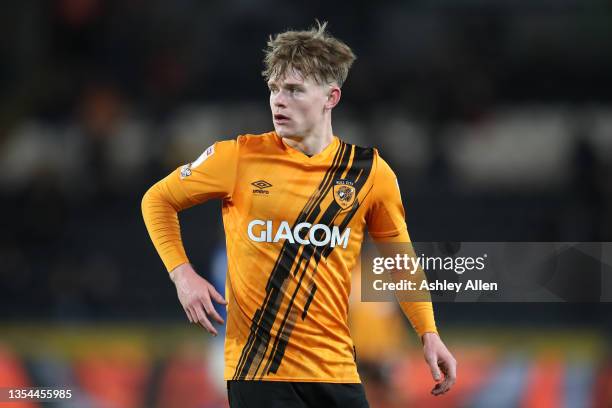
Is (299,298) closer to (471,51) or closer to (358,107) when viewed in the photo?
(358,107)

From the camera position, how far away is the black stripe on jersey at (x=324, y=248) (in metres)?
3.53

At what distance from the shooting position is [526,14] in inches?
496

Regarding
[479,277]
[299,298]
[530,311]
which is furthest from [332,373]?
[530,311]

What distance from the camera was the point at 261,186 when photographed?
3.64 metres

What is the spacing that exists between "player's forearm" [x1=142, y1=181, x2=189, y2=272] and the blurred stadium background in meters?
4.98

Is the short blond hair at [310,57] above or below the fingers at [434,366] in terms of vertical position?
above

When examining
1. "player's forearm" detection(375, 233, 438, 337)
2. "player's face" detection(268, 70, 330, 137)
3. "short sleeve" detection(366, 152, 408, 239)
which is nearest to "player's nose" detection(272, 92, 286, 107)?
"player's face" detection(268, 70, 330, 137)

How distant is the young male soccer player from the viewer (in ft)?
11.6

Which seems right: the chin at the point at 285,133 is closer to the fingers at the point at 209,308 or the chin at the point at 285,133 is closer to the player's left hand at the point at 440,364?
the fingers at the point at 209,308

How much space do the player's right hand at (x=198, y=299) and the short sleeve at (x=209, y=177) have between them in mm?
321

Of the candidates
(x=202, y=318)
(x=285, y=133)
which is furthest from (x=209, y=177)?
(x=202, y=318)

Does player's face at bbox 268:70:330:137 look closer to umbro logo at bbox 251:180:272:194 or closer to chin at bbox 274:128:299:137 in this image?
chin at bbox 274:128:299:137

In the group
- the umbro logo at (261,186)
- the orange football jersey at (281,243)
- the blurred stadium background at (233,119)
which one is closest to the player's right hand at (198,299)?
the orange football jersey at (281,243)

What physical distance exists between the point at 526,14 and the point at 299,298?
9.84 meters
